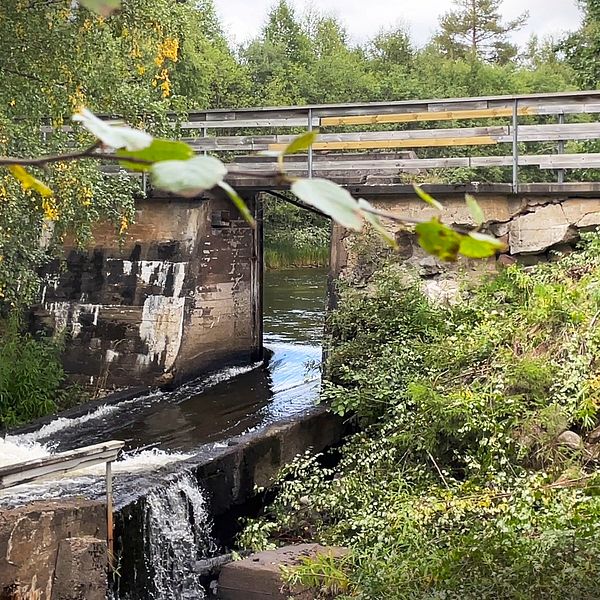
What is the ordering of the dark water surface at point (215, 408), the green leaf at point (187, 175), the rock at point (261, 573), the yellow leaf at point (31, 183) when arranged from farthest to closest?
the dark water surface at point (215, 408), the rock at point (261, 573), the yellow leaf at point (31, 183), the green leaf at point (187, 175)

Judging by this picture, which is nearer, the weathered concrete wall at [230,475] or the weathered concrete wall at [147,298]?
the weathered concrete wall at [230,475]

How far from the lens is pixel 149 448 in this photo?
26.8 feet

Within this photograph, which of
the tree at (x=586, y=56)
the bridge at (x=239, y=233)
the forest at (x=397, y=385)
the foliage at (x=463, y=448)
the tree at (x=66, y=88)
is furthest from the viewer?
the tree at (x=586, y=56)

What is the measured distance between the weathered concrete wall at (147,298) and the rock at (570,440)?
5.30 meters

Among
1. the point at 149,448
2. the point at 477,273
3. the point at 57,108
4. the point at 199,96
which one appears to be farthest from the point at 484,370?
the point at 199,96

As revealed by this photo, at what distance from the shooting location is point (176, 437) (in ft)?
28.1

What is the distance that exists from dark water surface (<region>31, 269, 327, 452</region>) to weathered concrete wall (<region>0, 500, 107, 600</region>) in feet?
7.47

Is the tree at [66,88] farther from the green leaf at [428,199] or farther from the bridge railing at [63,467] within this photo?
the green leaf at [428,199]

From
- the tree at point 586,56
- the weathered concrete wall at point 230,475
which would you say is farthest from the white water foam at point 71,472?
the tree at point 586,56

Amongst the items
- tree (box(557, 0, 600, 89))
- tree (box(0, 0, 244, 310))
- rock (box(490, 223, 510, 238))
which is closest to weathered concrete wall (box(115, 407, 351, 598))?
tree (box(0, 0, 244, 310))

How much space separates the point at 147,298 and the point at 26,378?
69.1 inches

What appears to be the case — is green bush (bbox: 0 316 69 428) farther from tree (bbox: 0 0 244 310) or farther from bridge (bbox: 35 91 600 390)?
tree (bbox: 0 0 244 310)

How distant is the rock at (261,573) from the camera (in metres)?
5.93

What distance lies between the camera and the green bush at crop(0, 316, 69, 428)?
9633mm
